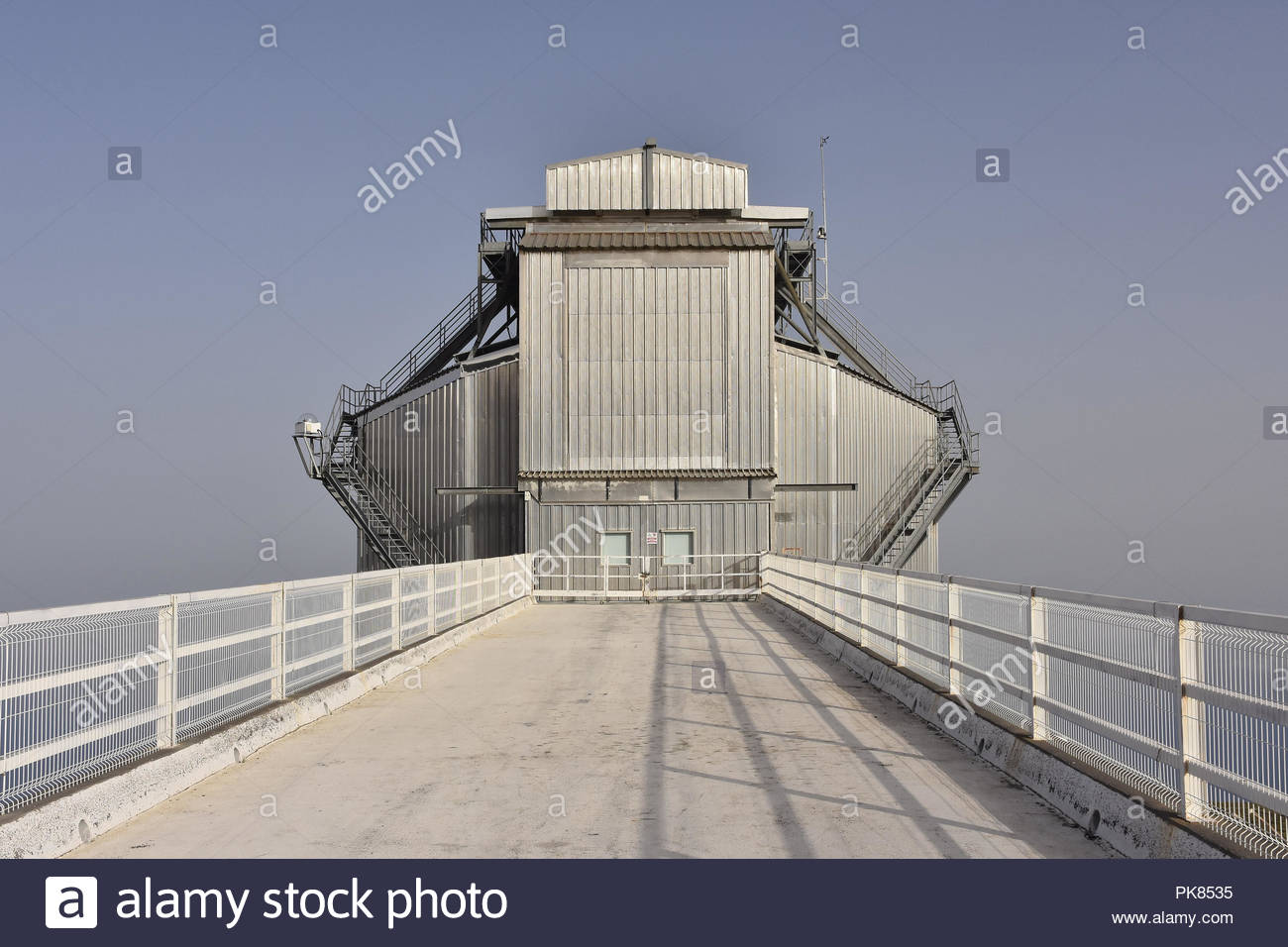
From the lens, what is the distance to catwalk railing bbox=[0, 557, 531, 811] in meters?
7.13

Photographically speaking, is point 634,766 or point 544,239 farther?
point 544,239

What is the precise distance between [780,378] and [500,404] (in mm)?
9526

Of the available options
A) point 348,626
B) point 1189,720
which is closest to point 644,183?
point 348,626

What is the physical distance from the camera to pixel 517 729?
11.8m

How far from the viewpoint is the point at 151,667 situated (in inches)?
348

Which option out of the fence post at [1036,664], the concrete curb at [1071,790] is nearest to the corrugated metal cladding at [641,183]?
the concrete curb at [1071,790]

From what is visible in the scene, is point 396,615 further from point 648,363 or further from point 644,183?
point 644,183

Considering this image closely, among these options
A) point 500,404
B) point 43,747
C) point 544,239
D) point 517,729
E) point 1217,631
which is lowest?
point 517,729

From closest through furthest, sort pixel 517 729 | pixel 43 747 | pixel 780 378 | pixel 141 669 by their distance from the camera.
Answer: pixel 43 747 < pixel 141 669 < pixel 517 729 < pixel 780 378

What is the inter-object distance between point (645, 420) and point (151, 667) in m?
29.2

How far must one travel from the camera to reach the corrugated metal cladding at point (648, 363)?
123 ft

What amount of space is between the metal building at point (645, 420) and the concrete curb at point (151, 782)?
22982 mm

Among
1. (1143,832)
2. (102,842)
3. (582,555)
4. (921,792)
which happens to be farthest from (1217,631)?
(582,555)
